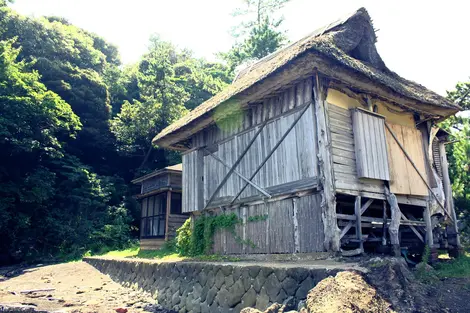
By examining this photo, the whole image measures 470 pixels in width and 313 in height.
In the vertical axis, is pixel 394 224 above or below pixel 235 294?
above

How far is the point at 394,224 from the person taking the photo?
9.00 meters

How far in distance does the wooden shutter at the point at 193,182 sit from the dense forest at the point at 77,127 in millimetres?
10362

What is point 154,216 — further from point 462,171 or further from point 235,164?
point 462,171

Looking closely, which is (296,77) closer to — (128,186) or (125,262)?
(125,262)

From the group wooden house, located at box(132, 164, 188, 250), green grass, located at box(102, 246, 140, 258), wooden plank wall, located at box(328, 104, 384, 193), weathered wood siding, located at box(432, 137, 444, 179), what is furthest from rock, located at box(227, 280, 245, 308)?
green grass, located at box(102, 246, 140, 258)

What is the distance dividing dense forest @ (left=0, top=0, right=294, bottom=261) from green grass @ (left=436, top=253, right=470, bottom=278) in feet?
56.0

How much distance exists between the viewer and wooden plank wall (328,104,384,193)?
862 cm

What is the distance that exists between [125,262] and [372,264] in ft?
31.4

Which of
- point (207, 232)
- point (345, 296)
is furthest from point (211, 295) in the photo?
point (345, 296)

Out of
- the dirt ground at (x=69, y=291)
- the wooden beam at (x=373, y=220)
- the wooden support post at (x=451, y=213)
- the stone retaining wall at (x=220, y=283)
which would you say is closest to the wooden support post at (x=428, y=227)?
the wooden beam at (x=373, y=220)

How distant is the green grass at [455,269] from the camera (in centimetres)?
794

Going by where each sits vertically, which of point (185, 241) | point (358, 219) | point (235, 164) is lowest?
point (185, 241)

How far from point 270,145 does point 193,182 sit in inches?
150

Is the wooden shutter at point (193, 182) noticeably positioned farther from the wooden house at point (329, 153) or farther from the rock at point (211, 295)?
the rock at point (211, 295)
